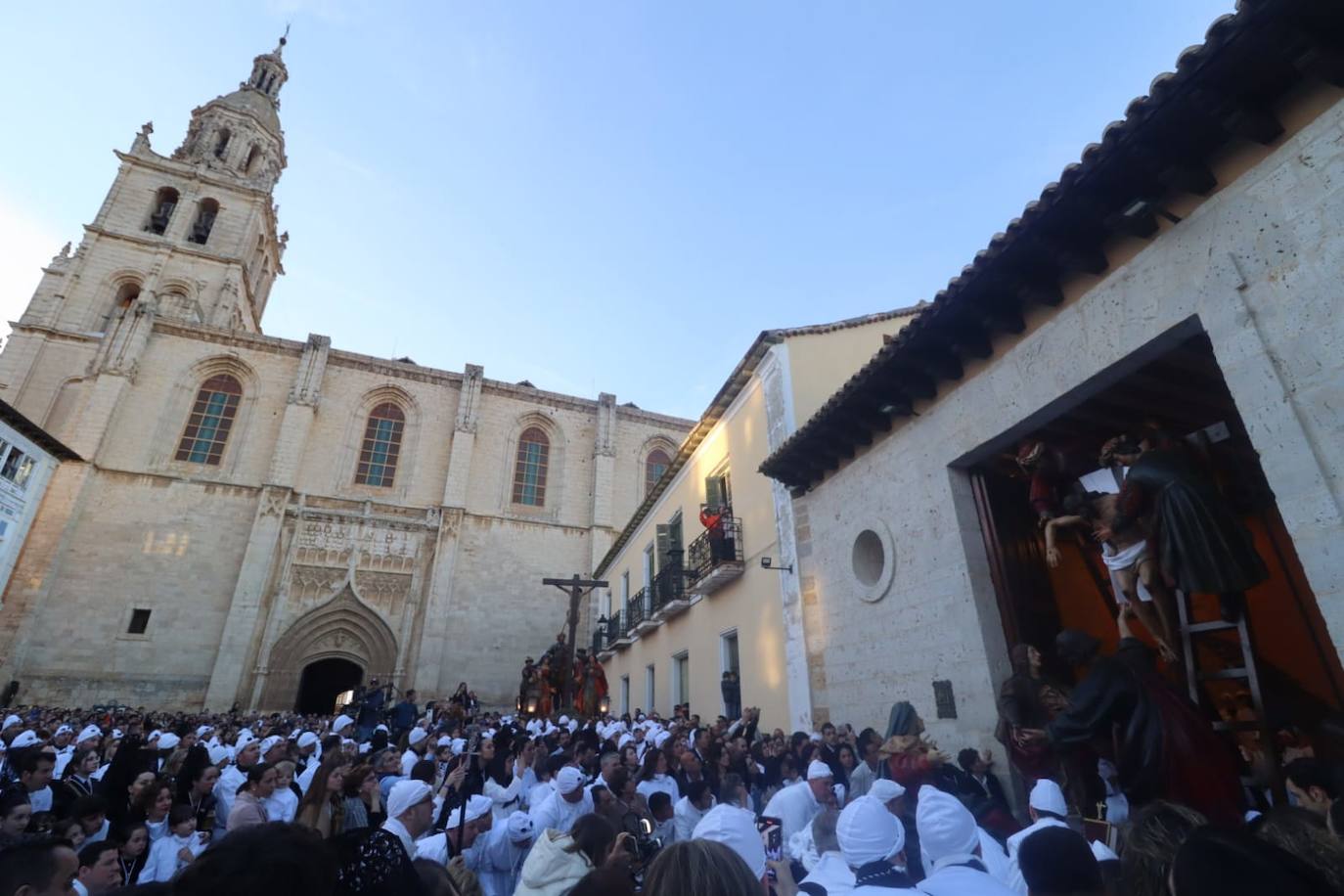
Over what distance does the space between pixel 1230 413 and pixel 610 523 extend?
80.6ft

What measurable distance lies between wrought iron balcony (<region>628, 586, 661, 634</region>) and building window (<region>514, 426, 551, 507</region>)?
12.5m

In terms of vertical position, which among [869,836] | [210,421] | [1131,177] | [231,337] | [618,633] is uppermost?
[231,337]

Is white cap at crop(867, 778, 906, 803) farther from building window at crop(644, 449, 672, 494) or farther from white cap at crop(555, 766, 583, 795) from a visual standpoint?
building window at crop(644, 449, 672, 494)

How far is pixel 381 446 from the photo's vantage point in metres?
27.6

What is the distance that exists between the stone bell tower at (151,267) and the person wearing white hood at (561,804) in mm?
26585

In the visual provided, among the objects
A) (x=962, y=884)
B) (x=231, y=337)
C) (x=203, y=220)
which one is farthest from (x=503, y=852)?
(x=203, y=220)

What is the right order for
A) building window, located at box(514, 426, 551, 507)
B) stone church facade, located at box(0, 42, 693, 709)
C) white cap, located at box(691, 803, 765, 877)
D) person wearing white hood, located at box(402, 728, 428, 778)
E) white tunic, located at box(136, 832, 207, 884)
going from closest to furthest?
white cap, located at box(691, 803, 765, 877), white tunic, located at box(136, 832, 207, 884), person wearing white hood, located at box(402, 728, 428, 778), stone church facade, located at box(0, 42, 693, 709), building window, located at box(514, 426, 551, 507)

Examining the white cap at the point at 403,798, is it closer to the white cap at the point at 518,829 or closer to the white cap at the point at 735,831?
the white cap at the point at 518,829

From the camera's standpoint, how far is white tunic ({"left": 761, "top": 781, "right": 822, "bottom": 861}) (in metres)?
4.62

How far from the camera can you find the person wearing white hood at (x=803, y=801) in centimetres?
461

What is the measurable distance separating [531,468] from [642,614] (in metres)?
14.6

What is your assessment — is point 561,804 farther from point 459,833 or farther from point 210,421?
point 210,421

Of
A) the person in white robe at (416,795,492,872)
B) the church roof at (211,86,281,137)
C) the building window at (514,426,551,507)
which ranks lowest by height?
the person in white robe at (416,795,492,872)

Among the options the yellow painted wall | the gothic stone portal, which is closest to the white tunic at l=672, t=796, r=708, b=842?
the yellow painted wall
